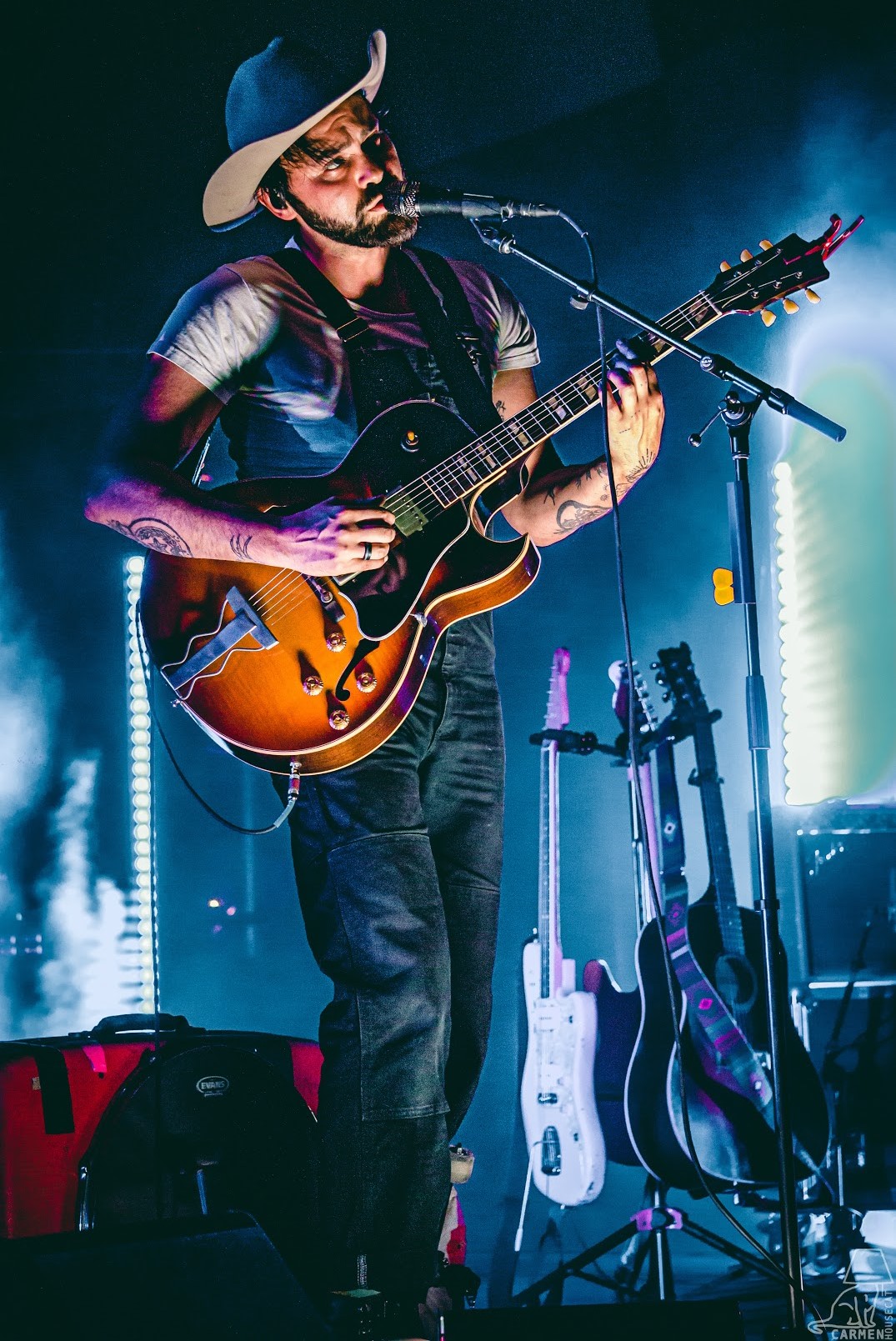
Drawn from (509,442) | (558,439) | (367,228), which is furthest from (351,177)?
(558,439)

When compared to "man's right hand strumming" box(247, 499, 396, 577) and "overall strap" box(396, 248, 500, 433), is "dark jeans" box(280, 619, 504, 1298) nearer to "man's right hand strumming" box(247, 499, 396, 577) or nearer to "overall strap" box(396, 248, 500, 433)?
"man's right hand strumming" box(247, 499, 396, 577)

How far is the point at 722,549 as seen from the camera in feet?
14.7

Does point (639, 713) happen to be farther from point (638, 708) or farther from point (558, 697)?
point (558, 697)

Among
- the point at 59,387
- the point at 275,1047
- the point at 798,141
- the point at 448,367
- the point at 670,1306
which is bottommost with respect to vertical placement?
the point at 670,1306

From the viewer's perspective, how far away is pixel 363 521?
2191mm

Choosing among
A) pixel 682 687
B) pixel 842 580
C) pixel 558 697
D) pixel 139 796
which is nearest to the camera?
pixel 682 687

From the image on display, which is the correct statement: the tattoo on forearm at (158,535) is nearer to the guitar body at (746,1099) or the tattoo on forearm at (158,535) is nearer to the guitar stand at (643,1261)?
the guitar body at (746,1099)

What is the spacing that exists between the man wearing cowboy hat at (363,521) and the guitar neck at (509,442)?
0.10m

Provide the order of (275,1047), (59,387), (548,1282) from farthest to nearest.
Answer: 1. (59,387)
2. (548,1282)
3. (275,1047)

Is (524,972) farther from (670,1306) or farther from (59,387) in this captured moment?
(59,387)

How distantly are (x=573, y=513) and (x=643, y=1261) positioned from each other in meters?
2.06

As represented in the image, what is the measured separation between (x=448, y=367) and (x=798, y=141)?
251 cm

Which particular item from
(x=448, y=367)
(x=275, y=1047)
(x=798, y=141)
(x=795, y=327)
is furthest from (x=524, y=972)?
(x=798, y=141)

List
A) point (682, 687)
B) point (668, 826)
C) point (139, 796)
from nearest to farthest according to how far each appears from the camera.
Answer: point (668, 826)
point (682, 687)
point (139, 796)
